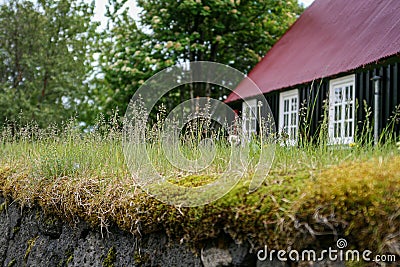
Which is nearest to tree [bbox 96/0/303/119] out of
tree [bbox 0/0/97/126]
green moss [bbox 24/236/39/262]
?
tree [bbox 0/0/97/126]

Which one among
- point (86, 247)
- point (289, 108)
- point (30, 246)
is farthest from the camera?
point (289, 108)

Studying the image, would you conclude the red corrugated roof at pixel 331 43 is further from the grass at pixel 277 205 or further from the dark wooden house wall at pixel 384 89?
the grass at pixel 277 205

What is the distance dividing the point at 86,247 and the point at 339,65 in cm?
675

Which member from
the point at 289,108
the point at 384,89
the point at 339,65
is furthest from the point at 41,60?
the point at 384,89

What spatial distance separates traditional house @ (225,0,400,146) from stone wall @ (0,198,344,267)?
3.31 meters

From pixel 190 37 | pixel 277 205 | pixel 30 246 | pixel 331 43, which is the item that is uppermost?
pixel 190 37

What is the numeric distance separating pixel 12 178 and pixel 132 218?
→ 238 centimetres

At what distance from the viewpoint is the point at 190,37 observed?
16.8m

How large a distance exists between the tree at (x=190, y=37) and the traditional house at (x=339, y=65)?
136 inches

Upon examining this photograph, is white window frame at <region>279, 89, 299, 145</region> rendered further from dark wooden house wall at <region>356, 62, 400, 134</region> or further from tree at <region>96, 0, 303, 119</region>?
tree at <region>96, 0, 303, 119</region>

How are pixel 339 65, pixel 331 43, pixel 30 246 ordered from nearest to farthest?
1. pixel 30 246
2. pixel 339 65
3. pixel 331 43

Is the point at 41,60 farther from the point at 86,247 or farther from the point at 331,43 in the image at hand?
the point at 86,247

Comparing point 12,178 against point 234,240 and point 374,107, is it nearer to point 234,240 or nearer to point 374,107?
point 234,240

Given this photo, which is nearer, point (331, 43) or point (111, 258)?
point (111, 258)
